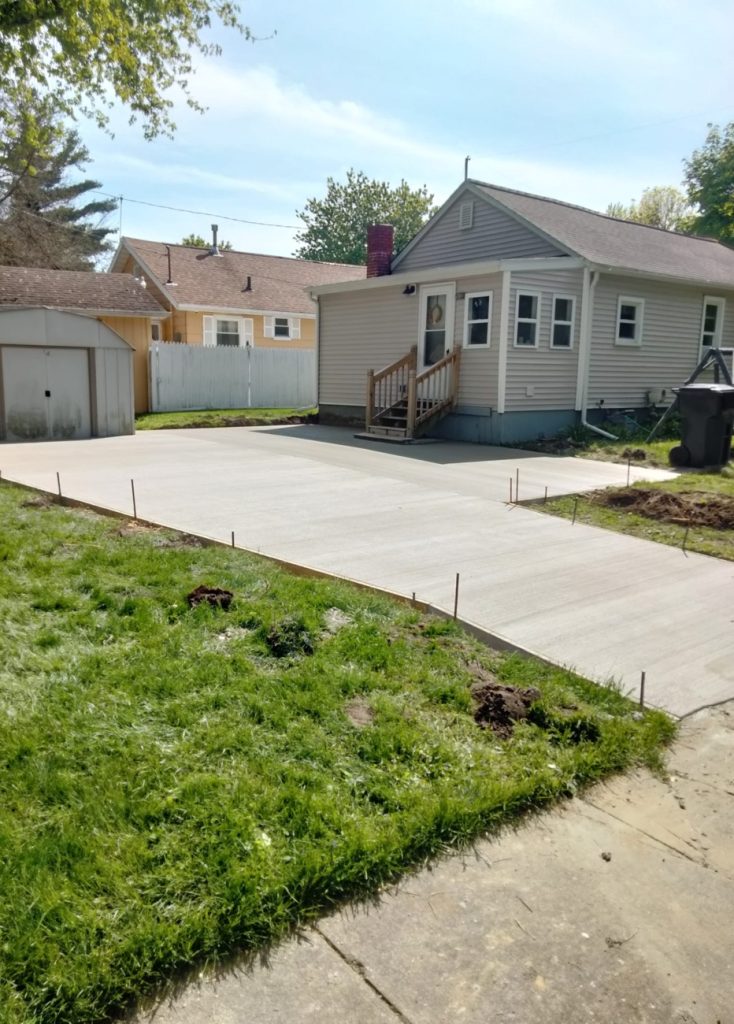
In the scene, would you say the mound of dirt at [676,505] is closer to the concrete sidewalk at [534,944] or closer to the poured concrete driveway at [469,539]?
the poured concrete driveway at [469,539]

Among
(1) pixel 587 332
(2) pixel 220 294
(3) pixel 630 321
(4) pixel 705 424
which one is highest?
(2) pixel 220 294

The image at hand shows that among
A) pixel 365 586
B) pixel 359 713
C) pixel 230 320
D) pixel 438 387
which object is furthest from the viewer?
pixel 230 320


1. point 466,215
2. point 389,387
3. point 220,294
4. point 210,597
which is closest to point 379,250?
point 466,215

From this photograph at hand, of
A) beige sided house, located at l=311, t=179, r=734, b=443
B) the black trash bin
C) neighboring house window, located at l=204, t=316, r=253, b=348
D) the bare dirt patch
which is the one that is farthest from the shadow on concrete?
neighboring house window, located at l=204, t=316, r=253, b=348

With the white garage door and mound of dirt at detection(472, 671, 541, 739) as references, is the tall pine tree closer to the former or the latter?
Result: the white garage door

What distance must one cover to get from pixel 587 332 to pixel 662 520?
8.52 meters

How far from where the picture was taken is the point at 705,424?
1201 centimetres

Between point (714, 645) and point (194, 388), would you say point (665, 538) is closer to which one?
point (714, 645)

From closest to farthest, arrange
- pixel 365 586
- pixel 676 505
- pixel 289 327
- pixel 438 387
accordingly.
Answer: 1. pixel 365 586
2. pixel 676 505
3. pixel 438 387
4. pixel 289 327

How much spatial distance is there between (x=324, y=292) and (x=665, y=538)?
13286mm

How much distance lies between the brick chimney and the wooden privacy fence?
5030 mm

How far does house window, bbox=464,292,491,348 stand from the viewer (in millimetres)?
14977

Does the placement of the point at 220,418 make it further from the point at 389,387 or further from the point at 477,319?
the point at 477,319

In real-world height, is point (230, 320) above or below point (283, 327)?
above
